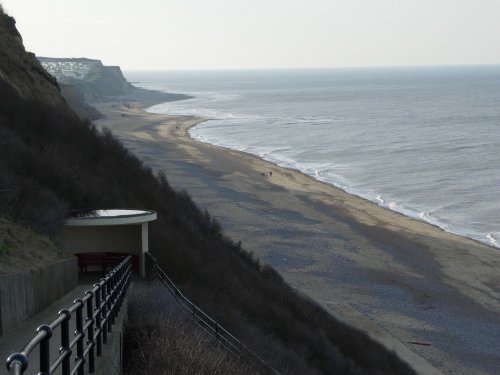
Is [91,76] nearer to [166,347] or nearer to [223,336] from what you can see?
[223,336]

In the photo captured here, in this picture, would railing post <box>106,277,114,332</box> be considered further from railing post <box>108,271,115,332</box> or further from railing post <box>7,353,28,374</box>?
railing post <box>7,353,28,374</box>

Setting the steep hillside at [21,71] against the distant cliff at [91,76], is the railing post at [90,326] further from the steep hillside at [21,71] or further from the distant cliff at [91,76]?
the distant cliff at [91,76]

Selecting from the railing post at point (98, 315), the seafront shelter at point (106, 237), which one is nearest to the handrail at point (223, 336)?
the seafront shelter at point (106, 237)

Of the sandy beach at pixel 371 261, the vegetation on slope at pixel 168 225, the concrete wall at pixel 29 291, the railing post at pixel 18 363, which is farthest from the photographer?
the sandy beach at pixel 371 261

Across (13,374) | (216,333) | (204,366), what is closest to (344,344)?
(216,333)

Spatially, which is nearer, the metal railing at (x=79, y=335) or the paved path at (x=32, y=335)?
the metal railing at (x=79, y=335)

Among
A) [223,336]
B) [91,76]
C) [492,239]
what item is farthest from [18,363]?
[91,76]

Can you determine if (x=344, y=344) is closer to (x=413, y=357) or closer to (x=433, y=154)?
(x=413, y=357)

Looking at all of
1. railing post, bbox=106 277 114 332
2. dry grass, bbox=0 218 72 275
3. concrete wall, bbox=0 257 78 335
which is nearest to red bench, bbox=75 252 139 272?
dry grass, bbox=0 218 72 275

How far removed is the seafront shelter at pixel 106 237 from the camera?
1370 cm

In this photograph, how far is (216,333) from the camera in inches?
428

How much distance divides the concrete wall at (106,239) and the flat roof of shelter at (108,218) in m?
0.29

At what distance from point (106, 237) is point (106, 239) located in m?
0.04

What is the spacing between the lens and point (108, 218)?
535 inches
